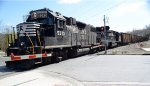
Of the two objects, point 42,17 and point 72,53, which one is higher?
point 42,17

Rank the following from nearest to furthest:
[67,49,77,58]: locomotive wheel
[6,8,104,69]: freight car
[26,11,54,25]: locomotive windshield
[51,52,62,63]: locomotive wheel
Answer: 1. [6,8,104,69]: freight car
2. [26,11,54,25]: locomotive windshield
3. [51,52,62,63]: locomotive wheel
4. [67,49,77,58]: locomotive wheel

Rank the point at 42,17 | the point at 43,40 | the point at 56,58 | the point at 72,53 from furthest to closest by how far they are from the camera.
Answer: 1. the point at 72,53
2. the point at 56,58
3. the point at 42,17
4. the point at 43,40

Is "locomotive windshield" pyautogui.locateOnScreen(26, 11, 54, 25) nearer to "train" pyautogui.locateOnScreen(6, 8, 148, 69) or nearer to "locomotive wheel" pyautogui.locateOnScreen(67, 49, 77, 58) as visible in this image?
"train" pyautogui.locateOnScreen(6, 8, 148, 69)

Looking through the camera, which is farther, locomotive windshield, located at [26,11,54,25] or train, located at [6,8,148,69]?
locomotive windshield, located at [26,11,54,25]

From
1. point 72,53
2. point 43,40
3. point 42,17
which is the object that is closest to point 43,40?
point 43,40

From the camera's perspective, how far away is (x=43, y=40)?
16344 mm

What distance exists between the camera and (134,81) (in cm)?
1050

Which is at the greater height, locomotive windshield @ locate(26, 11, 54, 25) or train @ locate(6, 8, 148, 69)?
locomotive windshield @ locate(26, 11, 54, 25)

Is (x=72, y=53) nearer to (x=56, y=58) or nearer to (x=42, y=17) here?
(x=56, y=58)

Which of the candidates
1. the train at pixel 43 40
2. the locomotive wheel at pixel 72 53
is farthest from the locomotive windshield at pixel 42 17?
the locomotive wheel at pixel 72 53

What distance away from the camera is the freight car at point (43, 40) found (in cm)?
1503

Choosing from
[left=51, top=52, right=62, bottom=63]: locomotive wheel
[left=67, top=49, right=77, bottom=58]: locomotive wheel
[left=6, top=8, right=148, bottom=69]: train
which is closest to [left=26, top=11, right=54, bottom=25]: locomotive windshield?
[left=6, top=8, right=148, bottom=69]: train

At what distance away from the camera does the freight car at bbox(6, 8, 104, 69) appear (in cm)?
1503

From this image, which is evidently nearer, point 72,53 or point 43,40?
point 43,40
